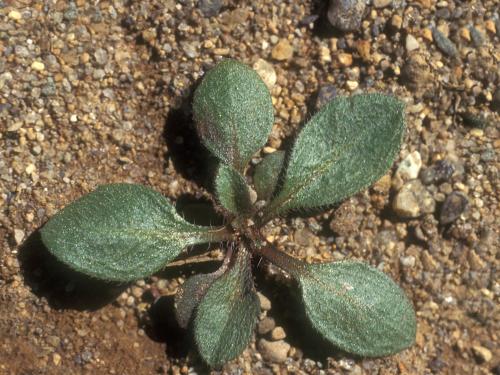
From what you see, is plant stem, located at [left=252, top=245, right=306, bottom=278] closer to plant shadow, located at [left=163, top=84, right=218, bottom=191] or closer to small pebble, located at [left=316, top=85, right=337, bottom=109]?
plant shadow, located at [left=163, top=84, right=218, bottom=191]

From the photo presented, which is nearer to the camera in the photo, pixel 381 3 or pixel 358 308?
pixel 358 308

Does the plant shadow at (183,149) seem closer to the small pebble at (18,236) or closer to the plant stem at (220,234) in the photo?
the plant stem at (220,234)

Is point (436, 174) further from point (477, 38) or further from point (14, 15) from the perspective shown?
point (14, 15)

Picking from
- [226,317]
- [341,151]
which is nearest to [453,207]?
[341,151]

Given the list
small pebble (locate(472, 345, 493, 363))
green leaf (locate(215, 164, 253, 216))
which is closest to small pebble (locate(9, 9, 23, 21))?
green leaf (locate(215, 164, 253, 216))

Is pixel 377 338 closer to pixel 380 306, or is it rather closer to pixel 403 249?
pixel 380 306

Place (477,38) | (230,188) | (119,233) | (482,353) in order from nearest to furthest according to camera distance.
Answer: (119,233)
(230,188)
(482,353)
(477,38)
